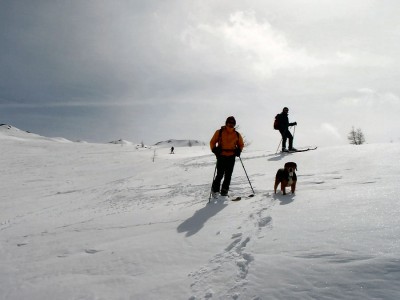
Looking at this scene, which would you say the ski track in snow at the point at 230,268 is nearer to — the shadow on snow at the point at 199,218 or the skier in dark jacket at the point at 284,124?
the shadow on snow at the point at 199,218

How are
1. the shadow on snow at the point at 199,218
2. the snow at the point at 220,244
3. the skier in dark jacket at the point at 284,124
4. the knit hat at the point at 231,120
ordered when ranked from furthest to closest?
1. the skier in dark jacket at the point at 284,124
2. the knit hat at the point at 231,120
3. the shadow on snow at the point at 199,218
4. the snow at the point at 220,244

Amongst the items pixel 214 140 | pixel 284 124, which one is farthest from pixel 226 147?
pixel 284 124

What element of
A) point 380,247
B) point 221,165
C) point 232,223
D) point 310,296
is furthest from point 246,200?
point 310,296

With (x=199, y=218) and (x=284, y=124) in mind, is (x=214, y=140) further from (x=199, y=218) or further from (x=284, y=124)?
(x=284, y=124)

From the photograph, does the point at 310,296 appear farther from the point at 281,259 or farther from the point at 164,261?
the point at 164,261

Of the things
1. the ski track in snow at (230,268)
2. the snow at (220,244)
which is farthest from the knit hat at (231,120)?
the ski track in snow at (230,268)

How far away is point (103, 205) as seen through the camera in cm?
960

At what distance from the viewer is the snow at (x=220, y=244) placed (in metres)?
3.28

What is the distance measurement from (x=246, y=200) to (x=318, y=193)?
5.25ft

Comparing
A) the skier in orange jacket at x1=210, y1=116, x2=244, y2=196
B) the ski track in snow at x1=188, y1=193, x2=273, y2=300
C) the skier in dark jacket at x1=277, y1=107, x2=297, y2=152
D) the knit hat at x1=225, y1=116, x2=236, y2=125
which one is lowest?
the ski track in snow at x1=188, y1=193, x2=273, y2=300

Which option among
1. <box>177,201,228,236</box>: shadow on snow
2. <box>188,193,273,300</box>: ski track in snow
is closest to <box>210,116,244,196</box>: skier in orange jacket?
<box>177,201,228,236</box>: shadow on snow

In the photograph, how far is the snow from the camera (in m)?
3.28

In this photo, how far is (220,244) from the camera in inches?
184

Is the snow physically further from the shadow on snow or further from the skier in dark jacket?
the skier in dark jacket
